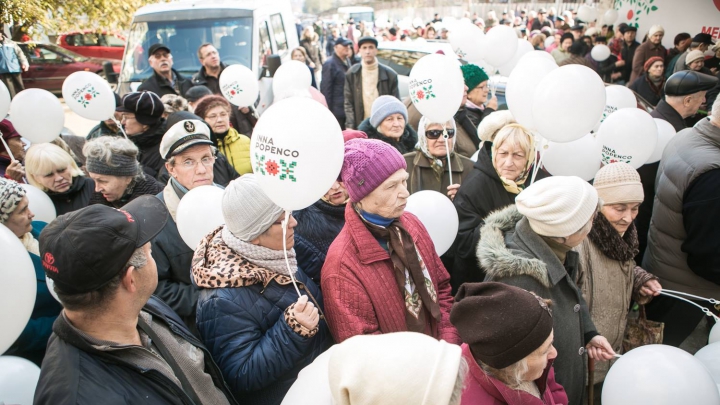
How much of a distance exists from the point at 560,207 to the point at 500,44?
4027 millimetres

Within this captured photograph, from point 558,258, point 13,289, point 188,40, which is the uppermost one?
point 188,40

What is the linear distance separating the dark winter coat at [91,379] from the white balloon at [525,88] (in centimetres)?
260

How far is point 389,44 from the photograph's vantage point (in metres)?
9.15

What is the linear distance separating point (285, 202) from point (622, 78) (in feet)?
31.0

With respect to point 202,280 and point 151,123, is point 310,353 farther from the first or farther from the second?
point 151,123

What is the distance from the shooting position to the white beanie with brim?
1.09 meters

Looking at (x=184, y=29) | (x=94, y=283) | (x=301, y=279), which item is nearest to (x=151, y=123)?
(x=301, y=279)

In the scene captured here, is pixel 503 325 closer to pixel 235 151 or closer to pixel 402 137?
pixel 402 137

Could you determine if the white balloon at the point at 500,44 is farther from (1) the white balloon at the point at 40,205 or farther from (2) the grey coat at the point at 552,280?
(1) the white balloon at the point at 40,205

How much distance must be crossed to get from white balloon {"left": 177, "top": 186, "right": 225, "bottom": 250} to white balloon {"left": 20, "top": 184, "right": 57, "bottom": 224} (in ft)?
3.88

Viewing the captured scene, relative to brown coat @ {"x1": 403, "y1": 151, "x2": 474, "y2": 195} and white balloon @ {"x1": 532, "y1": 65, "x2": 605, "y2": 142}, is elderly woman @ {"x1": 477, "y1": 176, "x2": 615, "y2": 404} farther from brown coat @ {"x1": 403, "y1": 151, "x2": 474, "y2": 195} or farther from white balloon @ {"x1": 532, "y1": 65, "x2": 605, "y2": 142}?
brown coat @ {"x1": 403, "y1": 151, "x2": 474, "y2": 195}

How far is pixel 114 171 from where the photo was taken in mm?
2904

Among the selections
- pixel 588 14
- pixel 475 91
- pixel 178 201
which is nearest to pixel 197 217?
pixel 178 201

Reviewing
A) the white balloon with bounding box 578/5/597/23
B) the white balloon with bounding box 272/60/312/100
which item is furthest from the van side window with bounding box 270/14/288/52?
the white balloon with bounding box 578/5/597/23
